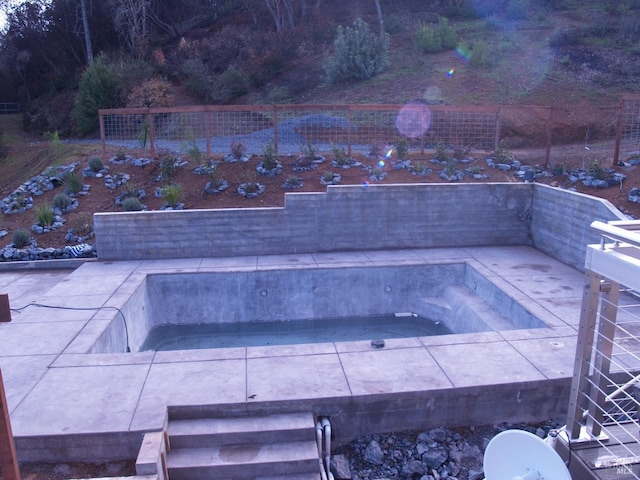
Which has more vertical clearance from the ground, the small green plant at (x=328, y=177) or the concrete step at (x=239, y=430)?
the small green plant at (x=328, y=177)

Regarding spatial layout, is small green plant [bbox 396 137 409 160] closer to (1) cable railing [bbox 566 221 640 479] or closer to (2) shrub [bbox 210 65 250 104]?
(1) cable railing [bbox 566 221 640 479]

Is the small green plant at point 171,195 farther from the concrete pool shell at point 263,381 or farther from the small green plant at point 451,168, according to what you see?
the small green plant at point 451,168

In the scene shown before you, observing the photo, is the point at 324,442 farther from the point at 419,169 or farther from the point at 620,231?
the point at 419,169

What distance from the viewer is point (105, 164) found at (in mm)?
14023

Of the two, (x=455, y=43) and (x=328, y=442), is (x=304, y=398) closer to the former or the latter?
(x=328, y=442)

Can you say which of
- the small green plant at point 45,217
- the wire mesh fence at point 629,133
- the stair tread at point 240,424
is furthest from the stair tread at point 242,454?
the wire mesh fence at point 629,133

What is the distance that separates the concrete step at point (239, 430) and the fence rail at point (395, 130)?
31.3ft

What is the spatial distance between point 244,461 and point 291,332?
4.29m

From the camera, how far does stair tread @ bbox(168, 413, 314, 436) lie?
4887 mm

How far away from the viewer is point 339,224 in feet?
33.9

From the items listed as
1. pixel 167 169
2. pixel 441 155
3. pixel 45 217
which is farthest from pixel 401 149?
pixel 45 217

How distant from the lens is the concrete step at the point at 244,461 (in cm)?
464

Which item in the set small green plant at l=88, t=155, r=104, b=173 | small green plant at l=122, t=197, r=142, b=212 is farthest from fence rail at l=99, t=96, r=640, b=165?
small green plant at l=122, t=197, r=142, b=212

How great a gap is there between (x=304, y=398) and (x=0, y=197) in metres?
15.5
